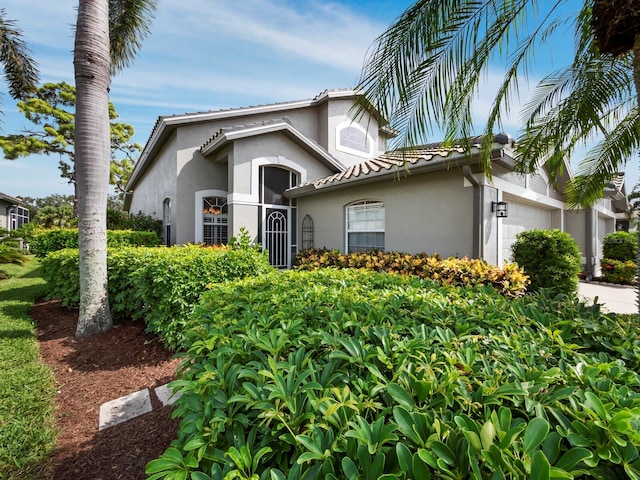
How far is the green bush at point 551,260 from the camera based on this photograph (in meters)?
8.31

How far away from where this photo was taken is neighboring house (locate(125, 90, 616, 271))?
24.0ft

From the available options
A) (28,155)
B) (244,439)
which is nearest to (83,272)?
(244,439)

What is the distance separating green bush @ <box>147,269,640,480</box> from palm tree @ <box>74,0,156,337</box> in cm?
470

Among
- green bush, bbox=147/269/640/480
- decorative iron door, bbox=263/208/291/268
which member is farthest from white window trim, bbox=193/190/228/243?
green bush, bbox=147/269/640/480

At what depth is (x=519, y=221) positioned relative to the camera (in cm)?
1004

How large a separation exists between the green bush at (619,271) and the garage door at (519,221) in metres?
3.23

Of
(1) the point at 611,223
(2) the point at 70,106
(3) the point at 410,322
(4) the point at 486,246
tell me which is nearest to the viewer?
(3) the point at 410,322

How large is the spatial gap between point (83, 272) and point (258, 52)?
6.46 metres

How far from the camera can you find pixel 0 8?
32.8ft

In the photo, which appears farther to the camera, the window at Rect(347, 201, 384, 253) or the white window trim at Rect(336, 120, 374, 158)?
the white window trim at Rect(336, 120, 374, 158)

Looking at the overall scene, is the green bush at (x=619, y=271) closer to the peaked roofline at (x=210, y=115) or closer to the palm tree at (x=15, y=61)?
the peaked roofline at (x=210, y=115)

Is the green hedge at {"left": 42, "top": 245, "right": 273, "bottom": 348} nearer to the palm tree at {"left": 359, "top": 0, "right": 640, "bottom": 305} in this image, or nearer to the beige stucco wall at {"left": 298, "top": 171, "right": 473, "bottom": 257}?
the palm tree at {"left": 359, "top": 0, "right": 640, "bottom": 305}

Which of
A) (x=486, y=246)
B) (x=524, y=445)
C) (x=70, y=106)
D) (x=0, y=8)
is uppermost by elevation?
(x=70, y=106)

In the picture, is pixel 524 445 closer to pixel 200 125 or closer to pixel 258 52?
pixel 258 52
